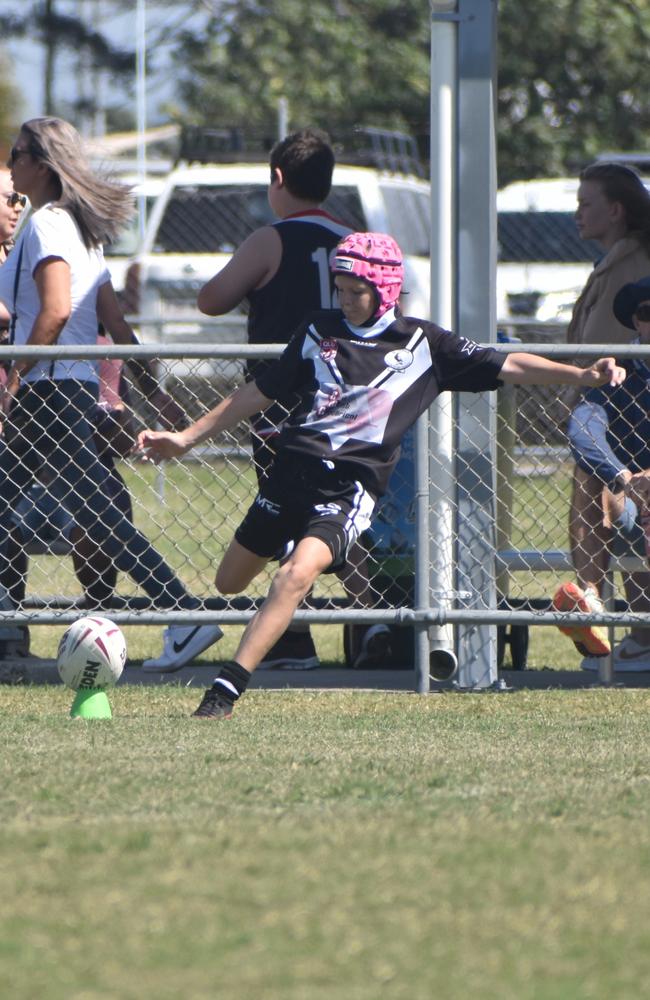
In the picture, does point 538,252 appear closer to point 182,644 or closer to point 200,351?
point 182,644

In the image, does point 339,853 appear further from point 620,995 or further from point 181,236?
point 181,236

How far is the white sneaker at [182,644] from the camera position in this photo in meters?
7.08

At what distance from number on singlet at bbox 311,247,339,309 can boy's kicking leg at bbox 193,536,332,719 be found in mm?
1431

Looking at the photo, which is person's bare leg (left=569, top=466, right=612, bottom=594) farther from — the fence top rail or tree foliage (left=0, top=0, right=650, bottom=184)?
tree foliage (left=0, top=0, right=650, bottom=184)

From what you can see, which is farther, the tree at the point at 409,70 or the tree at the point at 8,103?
the tree at the point at 8,103

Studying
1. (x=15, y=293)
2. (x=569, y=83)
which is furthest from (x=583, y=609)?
(x=569, y=83)

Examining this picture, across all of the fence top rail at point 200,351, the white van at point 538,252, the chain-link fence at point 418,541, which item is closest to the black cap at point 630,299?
the chain-link fence at point 418,541

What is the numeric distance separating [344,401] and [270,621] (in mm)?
806

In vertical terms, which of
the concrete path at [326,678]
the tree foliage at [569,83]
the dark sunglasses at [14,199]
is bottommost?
the concrete path at [326,678]

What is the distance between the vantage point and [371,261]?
5953 mm

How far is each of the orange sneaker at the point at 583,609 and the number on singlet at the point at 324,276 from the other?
1.45m

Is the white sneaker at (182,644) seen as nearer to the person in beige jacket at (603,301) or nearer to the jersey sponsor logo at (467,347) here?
the person in beige jacket at (603,301)

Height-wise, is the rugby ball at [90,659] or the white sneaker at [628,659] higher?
the rugby ball at [90,659]

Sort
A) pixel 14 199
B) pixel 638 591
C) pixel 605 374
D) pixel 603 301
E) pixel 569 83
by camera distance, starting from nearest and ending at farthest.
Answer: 1. pixel 605 374
2. pixel 638 591
3. pixel 603 301
4. pixel 14 199
5. pixel 569 83
